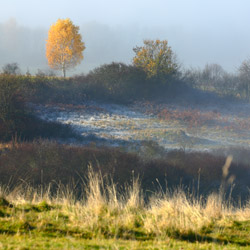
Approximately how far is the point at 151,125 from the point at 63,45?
22.7 metres

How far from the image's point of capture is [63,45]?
42.3 metres

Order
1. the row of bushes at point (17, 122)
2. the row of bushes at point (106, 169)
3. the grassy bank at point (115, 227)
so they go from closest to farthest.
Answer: the grassy bank at point (115, 227), the row of bushes at point (106, 169), the row of bushes at point (17, 122)

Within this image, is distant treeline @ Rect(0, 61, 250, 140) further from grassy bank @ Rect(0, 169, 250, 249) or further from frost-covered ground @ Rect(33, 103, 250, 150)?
grassy bank @ Rect(0, 169, 250, 249)

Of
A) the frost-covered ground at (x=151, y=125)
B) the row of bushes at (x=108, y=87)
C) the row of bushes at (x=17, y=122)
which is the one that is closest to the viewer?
the row of bushes at (x=17, y=122)

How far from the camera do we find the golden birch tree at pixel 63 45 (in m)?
42.0

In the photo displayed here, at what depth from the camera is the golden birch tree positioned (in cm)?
4197

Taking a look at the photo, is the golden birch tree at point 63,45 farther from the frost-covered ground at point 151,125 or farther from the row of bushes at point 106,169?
the row of bushes at point 106,169

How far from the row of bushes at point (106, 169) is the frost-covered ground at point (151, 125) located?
168 inches

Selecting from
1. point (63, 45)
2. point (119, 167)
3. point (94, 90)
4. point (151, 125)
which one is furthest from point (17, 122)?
point (63, 45)

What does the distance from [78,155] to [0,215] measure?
728cm

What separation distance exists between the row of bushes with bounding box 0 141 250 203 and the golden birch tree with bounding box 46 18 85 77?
30.0 m

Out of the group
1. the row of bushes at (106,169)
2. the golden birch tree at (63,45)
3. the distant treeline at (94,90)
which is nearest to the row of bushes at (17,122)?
the distant treeline at (94,90)

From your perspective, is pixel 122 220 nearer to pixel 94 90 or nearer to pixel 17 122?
pixel 17 122

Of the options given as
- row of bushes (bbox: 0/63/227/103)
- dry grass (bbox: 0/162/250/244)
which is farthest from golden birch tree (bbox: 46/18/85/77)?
dry grass (bbox: 0/162/250/244)
